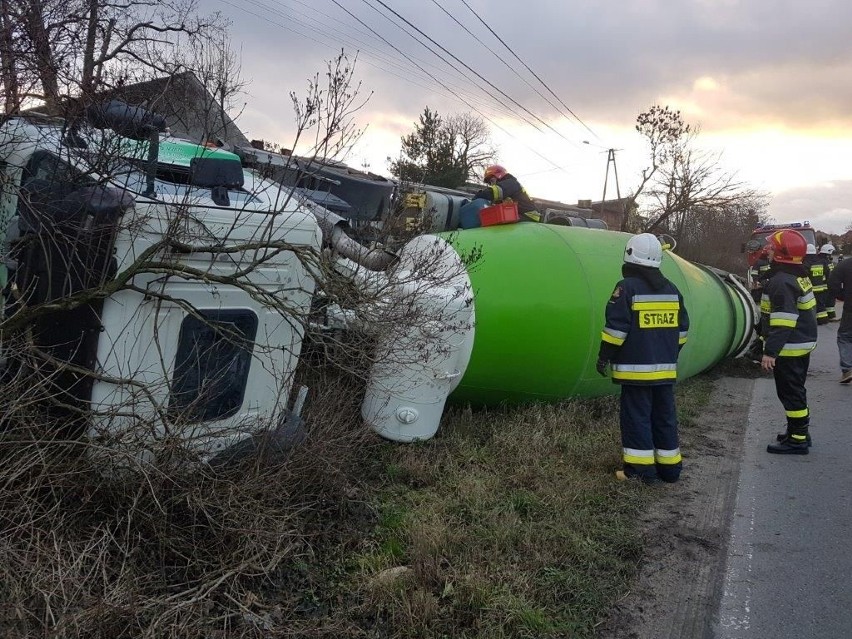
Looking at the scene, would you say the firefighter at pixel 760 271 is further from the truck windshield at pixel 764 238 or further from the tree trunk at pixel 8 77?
the tree trunk at pixel 8 77

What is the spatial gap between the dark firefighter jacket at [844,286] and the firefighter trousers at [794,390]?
323 centimetres

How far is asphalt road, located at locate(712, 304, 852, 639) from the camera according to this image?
294 cm

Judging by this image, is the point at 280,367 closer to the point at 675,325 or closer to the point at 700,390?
the point at 675,325

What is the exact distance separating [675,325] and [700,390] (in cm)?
328

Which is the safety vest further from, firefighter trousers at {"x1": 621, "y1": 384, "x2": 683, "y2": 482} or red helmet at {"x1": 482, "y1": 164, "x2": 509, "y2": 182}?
red helmet at {"x1": 482, "y1": 164, "x2": 509, "y2": 182}

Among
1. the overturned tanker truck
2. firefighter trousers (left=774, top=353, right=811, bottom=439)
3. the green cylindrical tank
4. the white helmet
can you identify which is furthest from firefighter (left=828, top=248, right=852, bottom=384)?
the overturned tanker truck

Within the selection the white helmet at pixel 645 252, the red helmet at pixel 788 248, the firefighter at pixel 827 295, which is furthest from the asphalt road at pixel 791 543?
the firefighter at pixel 827 295

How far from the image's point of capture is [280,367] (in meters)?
3.47

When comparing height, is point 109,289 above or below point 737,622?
above

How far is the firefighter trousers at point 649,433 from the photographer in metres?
4.35

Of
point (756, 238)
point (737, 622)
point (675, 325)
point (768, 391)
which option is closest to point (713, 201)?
point (756, 238)

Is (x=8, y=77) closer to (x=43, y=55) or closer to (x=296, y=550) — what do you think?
(x=43, y=55)

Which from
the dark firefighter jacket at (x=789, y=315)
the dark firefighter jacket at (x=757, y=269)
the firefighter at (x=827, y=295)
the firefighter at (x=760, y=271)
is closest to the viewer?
the dark firefighter jacket at (x=789, y=315)

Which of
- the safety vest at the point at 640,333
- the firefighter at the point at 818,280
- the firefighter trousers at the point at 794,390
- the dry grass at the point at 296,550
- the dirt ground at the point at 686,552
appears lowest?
the dirt ground at the point at 686,552
